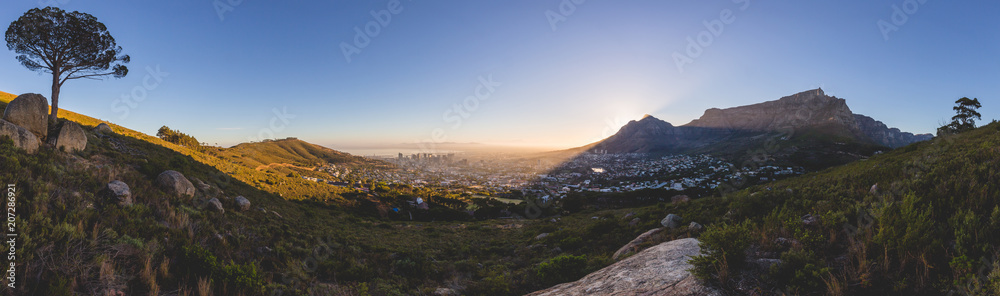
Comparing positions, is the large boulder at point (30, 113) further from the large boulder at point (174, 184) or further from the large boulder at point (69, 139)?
the large boulder at point (174, 184)

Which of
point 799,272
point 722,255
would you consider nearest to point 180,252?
point 722,255

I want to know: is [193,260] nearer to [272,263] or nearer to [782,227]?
[272,263]

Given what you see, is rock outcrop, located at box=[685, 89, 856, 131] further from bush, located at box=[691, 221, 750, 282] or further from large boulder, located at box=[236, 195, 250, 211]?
large boulder, located at box=[236, 195, 250, 211]

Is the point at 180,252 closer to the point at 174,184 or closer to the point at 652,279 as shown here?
the point at 174,184

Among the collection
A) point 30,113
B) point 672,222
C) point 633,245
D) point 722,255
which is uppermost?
point 30,113

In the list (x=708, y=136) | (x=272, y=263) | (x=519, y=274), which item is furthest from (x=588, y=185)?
(x=708, y=136)

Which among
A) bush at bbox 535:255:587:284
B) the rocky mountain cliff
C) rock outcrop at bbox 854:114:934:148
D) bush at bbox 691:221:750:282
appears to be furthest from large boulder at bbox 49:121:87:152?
Result: rock outcrop at bbox 854:114:934:148

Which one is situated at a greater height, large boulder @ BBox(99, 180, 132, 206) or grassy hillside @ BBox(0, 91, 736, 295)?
large boulder @ BBox(99, 180, 132, 206)
